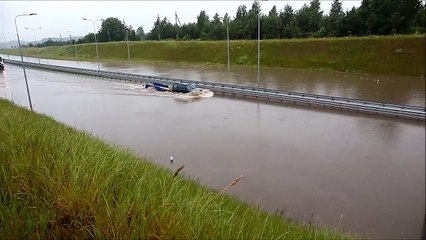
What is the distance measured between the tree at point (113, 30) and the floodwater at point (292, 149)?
67.2 meters

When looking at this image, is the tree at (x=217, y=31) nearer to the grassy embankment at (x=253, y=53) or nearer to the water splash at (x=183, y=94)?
the grassy embankment at (x=253, y=53)

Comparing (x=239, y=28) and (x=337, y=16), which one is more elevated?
(x=239, y=28)

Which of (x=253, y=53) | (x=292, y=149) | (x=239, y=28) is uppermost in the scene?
(x=239, y=28)

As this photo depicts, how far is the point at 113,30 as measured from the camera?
8881 centimetres

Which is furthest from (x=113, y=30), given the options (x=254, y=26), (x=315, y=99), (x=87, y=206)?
(x=87, y=206)

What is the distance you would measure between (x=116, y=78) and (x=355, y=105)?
26773 millimetres

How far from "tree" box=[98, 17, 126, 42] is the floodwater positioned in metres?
67.2

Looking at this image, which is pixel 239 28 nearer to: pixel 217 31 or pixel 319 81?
pixel 217 31

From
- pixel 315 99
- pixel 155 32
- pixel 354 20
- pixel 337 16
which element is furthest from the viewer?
pixel 155 32

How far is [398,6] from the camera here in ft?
7.31

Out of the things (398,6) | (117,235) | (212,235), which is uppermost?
(398,6)

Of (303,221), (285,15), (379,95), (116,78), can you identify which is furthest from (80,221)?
(285,15)

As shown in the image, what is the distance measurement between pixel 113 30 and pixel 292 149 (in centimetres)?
8548

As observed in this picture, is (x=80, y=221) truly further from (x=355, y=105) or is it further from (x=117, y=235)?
(x=355, y=105)
